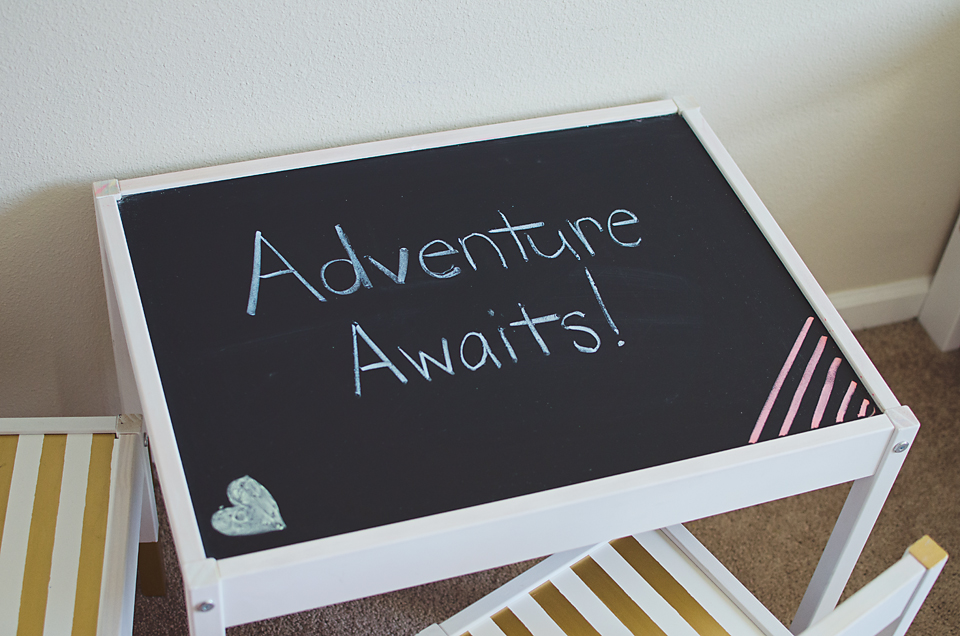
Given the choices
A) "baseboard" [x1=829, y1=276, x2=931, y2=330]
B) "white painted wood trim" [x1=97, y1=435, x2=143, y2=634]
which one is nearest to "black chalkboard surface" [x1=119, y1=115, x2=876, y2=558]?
"white painted wood trim" [x1=97, y1=435, x2=143, y2=634]

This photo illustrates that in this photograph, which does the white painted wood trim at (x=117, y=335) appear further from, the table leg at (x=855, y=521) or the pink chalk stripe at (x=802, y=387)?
the table leg at (x=855, y=521)

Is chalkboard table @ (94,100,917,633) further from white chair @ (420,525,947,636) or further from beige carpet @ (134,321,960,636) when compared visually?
beige carpet @ (134,321,960,636)

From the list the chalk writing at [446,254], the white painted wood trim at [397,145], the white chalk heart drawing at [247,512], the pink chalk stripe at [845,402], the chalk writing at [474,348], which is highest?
the white painted wood trim at [397,145]

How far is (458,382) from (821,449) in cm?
39

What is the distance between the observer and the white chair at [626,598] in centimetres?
103

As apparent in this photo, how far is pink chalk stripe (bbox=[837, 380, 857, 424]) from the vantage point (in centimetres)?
98

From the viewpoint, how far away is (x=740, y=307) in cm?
107

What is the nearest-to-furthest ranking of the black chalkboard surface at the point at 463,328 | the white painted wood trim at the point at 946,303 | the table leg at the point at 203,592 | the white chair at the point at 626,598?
1. the table leg at the point at 203,592
2. the black chalkboard surface at the point at 463,328
3. the white chair at the point at 626,598
4. the white painted wood trim at the point at 946,303

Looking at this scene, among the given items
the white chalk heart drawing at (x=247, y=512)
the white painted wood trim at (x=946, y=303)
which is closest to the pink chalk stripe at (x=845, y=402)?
the white chalk heart drawing at (x=247, y=512)

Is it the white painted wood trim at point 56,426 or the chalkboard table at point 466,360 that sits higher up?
the chalkboard table at point 466,360

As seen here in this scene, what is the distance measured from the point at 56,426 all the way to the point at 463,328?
53 centimetres

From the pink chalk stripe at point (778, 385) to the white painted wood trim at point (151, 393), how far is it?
→ 0.57 m

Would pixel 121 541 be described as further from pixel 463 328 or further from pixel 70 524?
pixel 463 328

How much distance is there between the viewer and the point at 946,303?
183cm
